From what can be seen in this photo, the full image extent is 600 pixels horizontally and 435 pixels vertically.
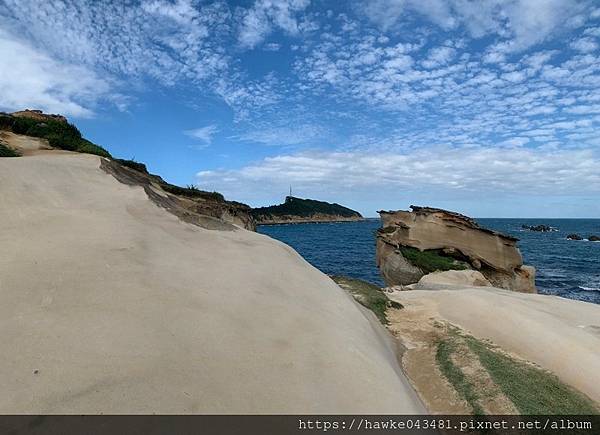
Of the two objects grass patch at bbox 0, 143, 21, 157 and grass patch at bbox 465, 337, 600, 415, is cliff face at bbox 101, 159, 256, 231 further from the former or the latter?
grass patch at bbox 465, 337, 600, 415

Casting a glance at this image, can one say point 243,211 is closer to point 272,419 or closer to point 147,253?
point 147,253

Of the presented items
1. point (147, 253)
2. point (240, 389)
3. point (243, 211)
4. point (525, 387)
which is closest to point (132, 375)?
point (240, 389)

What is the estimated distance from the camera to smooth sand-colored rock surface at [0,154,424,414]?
426 centimetres

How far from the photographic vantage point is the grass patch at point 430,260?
1154 inches

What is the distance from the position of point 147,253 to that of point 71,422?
3719 mm

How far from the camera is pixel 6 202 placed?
7.46m

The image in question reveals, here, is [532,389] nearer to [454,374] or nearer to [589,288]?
[454,374]

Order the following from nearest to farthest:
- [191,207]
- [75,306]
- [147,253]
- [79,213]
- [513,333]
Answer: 1. [75,306]
2. [147,253]
3. [79,213]
4. [513,333]
5. [191,207]

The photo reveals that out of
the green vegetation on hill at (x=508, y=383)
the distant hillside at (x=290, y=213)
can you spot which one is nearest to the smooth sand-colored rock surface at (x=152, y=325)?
the green vegetation on hill at (x=508, y=383)

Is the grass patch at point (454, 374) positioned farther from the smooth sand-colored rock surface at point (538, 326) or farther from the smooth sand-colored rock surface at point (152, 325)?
the smooth sand-colored rock surface at point (538, 326)

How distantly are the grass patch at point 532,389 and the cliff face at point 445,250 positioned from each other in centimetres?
2109

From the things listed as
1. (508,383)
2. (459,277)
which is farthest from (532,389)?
(459,277)

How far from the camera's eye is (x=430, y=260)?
29.9m

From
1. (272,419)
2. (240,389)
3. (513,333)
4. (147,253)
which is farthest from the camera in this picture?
(513,333)
